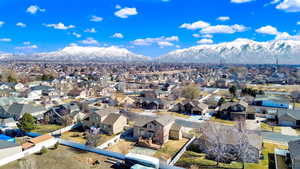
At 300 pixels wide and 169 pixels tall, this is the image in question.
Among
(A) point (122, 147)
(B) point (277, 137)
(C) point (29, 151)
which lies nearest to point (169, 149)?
(A) point (122, 147)

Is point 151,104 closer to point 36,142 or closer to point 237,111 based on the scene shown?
point 237,111

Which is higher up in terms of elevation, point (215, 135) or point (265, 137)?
point (215, 135)

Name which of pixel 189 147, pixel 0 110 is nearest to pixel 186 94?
pixel 189 147

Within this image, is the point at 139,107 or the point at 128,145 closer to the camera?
the point at 128,145

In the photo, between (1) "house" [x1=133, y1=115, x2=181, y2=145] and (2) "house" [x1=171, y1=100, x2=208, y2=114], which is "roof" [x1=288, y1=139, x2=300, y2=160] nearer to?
(1) "house" [x1=133, y1=115, x2=181, y2=145]

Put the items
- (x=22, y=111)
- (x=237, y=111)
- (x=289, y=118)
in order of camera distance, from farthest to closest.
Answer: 1. (x=237, y=111)
2. (x=22, y=111)
3. (x=289, y=118)

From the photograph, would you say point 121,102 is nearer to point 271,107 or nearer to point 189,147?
point 189,147

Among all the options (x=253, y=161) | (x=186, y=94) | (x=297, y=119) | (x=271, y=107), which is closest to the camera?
(x=253, y=161)
